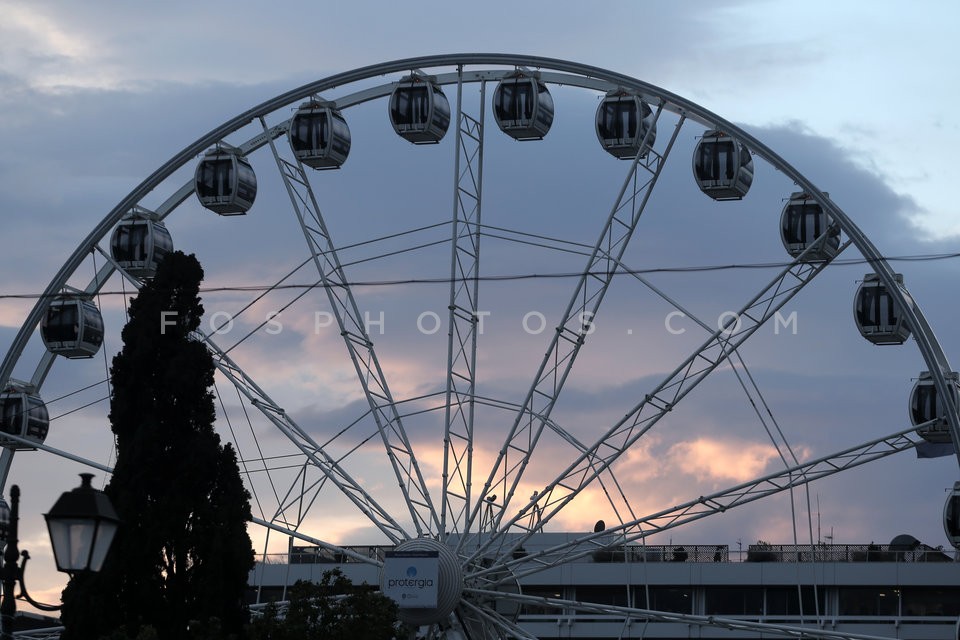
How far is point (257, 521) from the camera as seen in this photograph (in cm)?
3934

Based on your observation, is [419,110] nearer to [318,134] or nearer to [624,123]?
[318,134]

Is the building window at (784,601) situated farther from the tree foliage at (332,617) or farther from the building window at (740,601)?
the tree foliage at (332,617)

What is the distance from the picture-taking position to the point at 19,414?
1763 inches

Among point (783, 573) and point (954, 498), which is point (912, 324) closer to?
point (954, 498)

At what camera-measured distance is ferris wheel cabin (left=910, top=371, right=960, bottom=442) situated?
125 feet

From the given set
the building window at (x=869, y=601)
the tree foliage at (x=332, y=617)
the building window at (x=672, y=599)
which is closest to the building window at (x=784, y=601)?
the building window at (x=869, y=601)

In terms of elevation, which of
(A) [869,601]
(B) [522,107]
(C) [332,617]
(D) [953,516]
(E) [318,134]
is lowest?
(C) [332,617]

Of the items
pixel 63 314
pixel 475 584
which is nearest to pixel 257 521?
pixel 475 584

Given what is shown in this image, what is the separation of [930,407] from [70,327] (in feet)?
70.0

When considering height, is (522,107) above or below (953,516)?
above

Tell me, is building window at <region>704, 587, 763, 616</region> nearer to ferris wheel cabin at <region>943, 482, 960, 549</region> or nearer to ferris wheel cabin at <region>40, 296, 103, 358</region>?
ferris wheel cabin at <region>943, 482, 960, 549</region>

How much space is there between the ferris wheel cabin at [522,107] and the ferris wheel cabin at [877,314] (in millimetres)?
8424

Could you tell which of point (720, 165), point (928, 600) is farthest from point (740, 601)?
point (720, 165)

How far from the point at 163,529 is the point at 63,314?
16845mm
